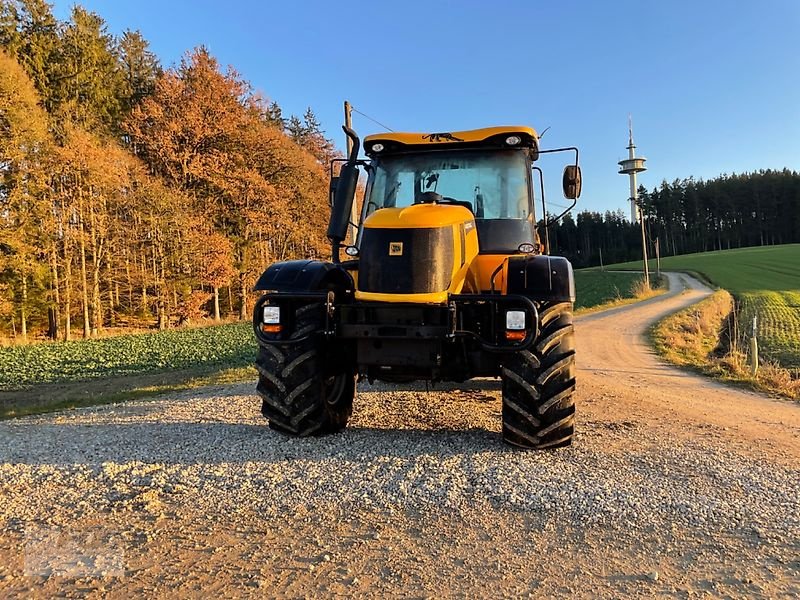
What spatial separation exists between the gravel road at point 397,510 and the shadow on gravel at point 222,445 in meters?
0.03

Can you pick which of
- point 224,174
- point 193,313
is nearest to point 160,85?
point 224,174

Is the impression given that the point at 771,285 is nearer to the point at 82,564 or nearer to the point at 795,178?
the point at 82,564

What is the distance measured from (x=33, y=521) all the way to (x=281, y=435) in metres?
2.22

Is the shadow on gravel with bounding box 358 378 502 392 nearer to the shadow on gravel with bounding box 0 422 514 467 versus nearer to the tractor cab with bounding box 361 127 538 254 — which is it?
the shadow on gravel with bounding box 0 422 514 467

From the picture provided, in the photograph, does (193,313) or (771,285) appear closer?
(193,313)

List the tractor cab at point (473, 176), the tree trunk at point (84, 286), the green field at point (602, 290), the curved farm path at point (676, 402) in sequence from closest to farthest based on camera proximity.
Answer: the tractor cab at point (473, 176) < the curved farm path at point (676, 402) < the tree trunk at point (84, 286) < the green field at point (602, 290)

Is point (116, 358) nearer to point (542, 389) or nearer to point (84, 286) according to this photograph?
point (84, 286)

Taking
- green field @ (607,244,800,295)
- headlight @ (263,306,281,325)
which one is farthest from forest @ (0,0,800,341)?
green field @ (607,244,800,295)

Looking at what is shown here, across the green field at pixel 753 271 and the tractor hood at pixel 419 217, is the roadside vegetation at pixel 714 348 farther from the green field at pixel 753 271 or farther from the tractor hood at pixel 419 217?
the green field at pixel 753 271

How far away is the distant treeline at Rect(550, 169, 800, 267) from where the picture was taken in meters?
106

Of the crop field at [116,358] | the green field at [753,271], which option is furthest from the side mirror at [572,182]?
the green field at [753,271]

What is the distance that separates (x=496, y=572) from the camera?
9.89ft

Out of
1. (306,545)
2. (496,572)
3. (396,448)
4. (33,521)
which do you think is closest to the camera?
(496,572)

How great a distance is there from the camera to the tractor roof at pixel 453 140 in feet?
19.2
